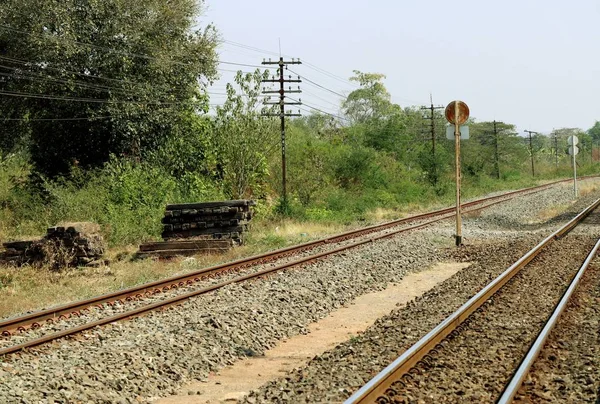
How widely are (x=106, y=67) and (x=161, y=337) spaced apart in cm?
2201

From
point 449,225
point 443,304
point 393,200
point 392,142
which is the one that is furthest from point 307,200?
point 443,304

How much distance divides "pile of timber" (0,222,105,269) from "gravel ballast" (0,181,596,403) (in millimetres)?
6179

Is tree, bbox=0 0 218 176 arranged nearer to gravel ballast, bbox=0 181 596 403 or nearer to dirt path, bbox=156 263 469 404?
gravel ballast, bbox=0 181 596 403

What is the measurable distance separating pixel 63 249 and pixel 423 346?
12.4 m

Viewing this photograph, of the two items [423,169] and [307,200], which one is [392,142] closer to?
[423,169]

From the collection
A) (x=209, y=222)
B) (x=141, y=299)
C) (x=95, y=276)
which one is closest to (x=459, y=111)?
(x=209, y=222)

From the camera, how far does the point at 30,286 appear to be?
1514cm

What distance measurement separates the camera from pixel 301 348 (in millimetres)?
9148

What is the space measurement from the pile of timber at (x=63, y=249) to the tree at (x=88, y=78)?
36.3 feet

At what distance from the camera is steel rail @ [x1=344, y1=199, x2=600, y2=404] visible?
5.99 meters

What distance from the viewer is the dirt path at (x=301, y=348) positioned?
23.7 feet

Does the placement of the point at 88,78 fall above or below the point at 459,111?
above

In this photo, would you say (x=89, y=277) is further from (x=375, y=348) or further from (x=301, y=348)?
(x=375, y=348)

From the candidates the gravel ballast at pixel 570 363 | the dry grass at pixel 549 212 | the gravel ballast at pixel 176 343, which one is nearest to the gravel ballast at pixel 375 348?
the gravel ballast at pixel 176 343
